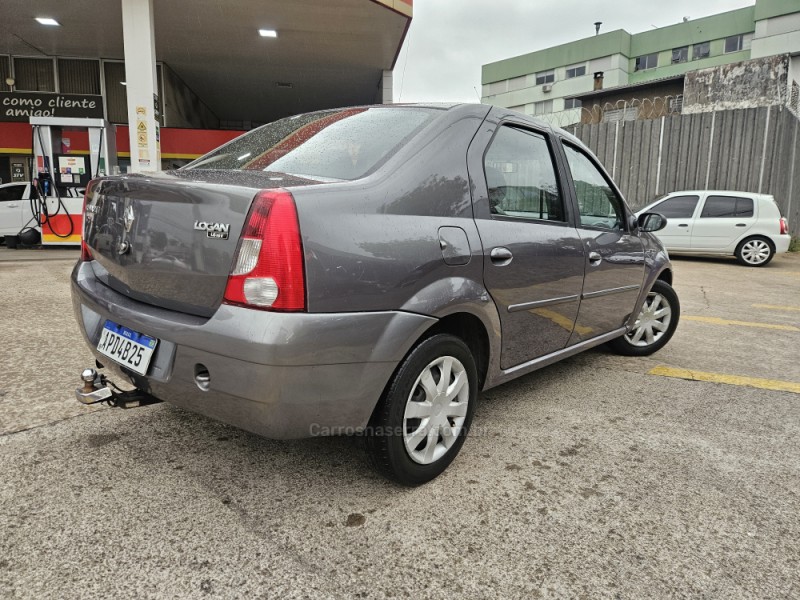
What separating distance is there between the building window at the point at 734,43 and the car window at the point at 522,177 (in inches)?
→ 1782

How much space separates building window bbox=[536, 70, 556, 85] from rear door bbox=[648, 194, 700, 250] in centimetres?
3677

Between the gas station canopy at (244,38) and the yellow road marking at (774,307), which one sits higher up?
the gas station canopy at (244,38)

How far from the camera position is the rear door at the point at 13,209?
11914 millimetres

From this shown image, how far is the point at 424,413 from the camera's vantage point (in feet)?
7.07

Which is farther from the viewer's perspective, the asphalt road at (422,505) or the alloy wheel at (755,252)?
the alloy wheel at (755,252)

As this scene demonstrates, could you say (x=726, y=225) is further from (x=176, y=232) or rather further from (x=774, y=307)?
(x=176, y=232)

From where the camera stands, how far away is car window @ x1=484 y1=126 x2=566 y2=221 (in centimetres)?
252

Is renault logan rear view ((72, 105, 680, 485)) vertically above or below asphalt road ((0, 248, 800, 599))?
above

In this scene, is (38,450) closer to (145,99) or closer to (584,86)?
(145,99)

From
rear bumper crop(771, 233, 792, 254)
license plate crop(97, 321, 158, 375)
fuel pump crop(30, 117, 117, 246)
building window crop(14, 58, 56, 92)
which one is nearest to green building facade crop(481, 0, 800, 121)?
building window crop(14, 58, 56, 92)

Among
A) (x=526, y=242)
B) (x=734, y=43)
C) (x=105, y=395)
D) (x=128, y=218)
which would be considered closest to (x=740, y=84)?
(x=734, y=43)

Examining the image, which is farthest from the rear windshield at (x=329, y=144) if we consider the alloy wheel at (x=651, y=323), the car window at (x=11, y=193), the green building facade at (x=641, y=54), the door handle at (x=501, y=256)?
the green building facade at (x=641, y=54)

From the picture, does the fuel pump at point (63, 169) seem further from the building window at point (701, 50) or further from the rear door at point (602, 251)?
the building window at point (701, 50)

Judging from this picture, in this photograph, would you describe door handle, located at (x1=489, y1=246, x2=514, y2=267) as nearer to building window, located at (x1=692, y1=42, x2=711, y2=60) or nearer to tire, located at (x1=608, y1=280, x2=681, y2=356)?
tire, located at (x1=608, y1=280, x2=681, y2=356)
